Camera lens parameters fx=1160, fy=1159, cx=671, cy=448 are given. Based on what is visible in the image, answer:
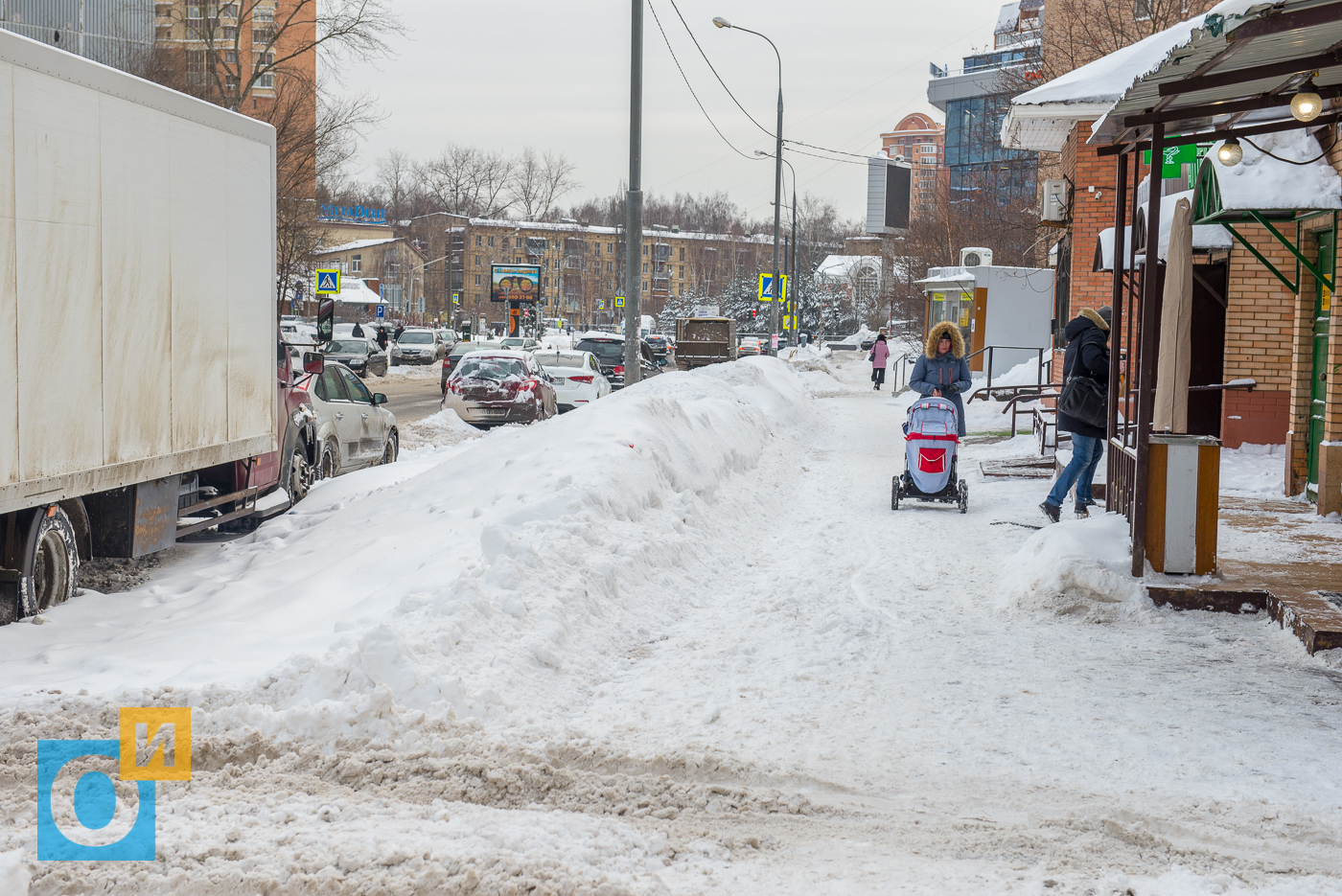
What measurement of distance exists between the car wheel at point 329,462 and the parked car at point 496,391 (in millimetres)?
6615

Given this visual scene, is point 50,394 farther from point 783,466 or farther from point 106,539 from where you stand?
point 783,466

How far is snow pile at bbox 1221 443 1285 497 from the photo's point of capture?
11523 millimetres

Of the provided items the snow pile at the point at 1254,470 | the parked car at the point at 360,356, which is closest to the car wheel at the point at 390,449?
the snow pile at the point at 1254,470

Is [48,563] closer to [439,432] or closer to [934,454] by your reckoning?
[934,454]

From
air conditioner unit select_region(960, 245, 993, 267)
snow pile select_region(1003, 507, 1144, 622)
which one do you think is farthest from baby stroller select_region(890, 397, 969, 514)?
air conditioner unit select_region(960, 245, 993, 267)

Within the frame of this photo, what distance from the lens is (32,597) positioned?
625 centimetres

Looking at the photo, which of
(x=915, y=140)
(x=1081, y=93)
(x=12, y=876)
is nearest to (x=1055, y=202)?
(x=1081, y=93)

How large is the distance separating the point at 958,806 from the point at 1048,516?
6.51m

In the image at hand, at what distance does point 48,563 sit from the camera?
6.50 meters

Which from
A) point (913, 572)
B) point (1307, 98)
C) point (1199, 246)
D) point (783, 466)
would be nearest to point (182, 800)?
point (913, 572)

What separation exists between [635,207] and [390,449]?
6.81 m

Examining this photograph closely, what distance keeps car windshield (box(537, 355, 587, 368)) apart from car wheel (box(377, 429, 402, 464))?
8828mm

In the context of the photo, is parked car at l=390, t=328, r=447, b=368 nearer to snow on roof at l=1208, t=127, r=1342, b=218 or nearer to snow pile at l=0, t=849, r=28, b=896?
snow on roof at l=1208, t=127, r=1342, b=218

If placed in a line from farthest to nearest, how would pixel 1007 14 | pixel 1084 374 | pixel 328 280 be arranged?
pixel 1007 14 < pixel 328 280 < pixel 1084 374
